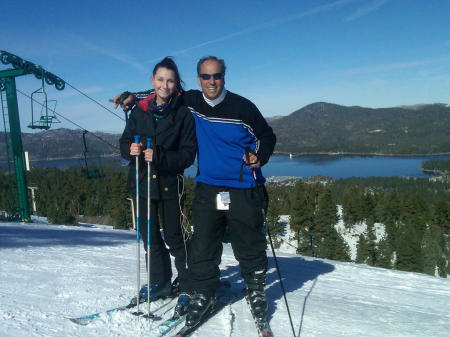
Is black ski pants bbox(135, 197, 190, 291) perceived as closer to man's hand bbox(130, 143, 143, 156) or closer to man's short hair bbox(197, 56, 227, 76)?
man's hand bbox(130, 143, 143, 156)

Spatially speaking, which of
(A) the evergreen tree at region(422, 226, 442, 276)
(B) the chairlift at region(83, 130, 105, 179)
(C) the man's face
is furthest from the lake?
(C) the man's face

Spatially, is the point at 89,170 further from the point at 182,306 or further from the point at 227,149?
the point at 227,149

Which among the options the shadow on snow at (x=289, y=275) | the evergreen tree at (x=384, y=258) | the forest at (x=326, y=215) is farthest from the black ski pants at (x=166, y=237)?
the evergreen tree at (x=384, y=258)

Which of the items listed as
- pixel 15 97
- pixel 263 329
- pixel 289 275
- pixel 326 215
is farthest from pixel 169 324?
pixel 326 215

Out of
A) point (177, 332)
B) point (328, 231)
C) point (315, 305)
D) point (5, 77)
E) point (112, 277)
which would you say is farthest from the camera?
point (328, 231)

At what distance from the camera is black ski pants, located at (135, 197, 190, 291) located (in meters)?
3.06

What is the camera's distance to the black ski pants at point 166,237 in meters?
3.06

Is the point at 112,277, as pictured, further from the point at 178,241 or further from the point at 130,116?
the point at 130,116

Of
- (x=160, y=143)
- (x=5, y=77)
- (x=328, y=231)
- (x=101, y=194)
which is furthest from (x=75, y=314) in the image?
(x=101, y=194)

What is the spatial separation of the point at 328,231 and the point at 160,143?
40648mm

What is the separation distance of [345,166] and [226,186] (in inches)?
5817

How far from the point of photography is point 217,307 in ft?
10.3

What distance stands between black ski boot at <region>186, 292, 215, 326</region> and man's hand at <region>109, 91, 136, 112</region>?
169 cm

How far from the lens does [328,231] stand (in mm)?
40969
